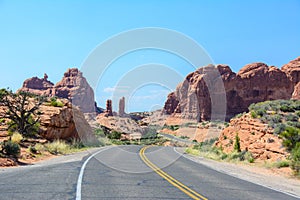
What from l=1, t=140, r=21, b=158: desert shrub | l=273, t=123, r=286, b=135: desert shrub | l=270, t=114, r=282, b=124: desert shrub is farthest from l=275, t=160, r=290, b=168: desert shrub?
l=1, t=140, r=21, b=158: desert shrub

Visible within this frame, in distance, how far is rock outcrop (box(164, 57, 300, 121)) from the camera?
341ft

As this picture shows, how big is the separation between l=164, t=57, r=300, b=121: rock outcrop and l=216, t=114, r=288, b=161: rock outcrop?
73.1 metres

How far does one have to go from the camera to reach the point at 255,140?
2531 cm

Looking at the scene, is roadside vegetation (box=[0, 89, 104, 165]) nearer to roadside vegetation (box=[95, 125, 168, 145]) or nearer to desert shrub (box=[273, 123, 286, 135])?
desert shrub (box=[273, 123, 286, 135])

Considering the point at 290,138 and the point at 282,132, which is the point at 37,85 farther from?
the point at 290,138

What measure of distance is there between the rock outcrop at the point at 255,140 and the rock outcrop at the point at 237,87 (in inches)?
2878

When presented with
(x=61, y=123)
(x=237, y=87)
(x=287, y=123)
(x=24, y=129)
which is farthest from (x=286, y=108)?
(x=237, y=87)

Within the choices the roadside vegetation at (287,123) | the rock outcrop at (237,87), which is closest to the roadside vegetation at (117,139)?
the roadside vegetation at (287,123)

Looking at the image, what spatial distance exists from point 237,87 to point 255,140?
282 ft

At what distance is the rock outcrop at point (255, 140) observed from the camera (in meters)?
21.9

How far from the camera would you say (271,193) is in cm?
1028

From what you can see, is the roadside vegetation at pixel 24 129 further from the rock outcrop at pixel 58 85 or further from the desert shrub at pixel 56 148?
the rock outcrop at pixel 58 85

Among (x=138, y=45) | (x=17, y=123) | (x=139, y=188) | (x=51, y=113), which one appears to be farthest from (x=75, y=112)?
(x=139, y=188)

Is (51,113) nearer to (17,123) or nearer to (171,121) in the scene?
(17,123)
